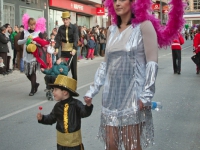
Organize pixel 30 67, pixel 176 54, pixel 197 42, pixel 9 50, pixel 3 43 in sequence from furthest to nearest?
pixel 9 50 < pixel 3 43 < pixel 176 54 < pixel 197 42 < pixel 30 67

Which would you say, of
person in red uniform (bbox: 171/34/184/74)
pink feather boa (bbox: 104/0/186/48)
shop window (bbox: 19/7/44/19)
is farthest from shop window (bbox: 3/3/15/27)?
pink feather boa (bbox: 104/0/186/48)

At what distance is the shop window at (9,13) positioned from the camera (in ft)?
73.8

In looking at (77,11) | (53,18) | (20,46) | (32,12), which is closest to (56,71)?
(20,46)

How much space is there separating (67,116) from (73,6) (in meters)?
30.0

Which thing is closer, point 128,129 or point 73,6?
point 128,129

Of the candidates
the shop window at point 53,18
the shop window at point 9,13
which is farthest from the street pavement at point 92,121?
the shop window at point 53,18

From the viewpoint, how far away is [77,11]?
3462 centimetres

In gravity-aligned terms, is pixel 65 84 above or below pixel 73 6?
below

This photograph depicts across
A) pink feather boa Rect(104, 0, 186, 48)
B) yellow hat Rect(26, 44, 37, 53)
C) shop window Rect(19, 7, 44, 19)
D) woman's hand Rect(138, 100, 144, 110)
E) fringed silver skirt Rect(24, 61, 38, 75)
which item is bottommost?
woman's hand Rect(138, 100, 144, 110)

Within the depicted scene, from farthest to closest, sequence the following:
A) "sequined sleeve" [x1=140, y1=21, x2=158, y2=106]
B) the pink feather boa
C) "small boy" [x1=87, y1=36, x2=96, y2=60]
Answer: "small boy" [x1=87, y1=36, x2=96, y2=60] → the pink feather boa → "sequined sleeve" [x1=140, y1=21, x2=158, y2=106]

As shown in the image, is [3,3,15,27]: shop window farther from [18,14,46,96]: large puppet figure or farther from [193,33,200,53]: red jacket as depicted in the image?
[18,14,46,96]: large puppet figure

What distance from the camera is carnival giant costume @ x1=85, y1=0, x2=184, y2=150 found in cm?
354

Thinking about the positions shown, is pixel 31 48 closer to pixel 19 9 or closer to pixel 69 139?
pixel 69 139

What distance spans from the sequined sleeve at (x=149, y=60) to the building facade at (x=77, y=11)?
81.6ft
